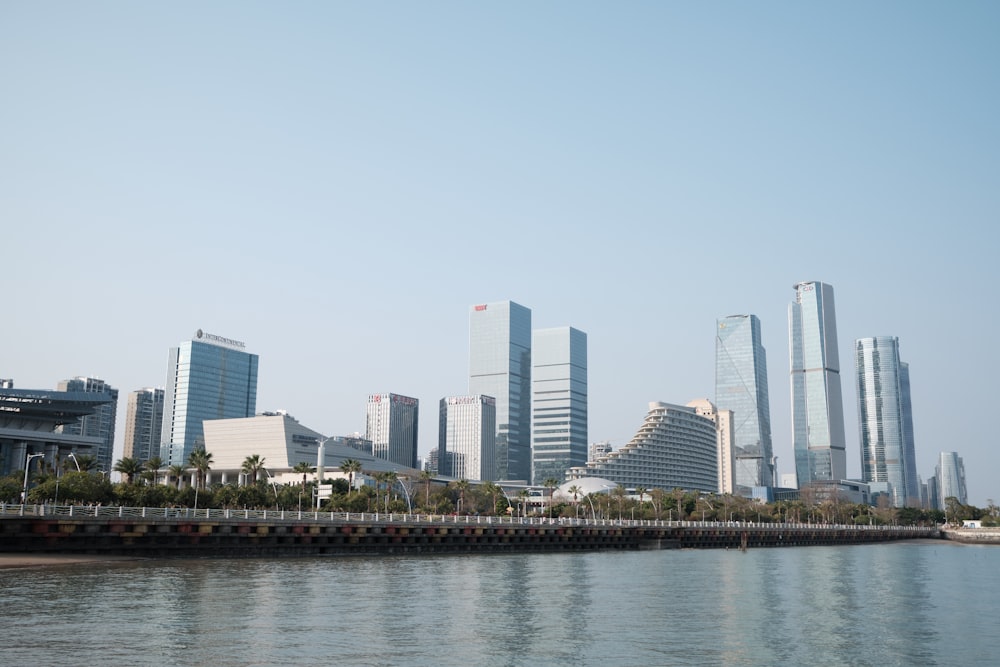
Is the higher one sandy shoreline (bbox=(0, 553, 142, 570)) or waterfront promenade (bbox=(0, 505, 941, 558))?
waterfront promenade (bbox=(0, 505, 941, 558))

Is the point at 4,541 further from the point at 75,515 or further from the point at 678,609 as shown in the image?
the point at 678,609

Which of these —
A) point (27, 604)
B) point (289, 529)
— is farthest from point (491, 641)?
point (289, 529)

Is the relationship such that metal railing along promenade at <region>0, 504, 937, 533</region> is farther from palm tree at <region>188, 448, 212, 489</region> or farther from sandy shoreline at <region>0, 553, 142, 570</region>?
palm tree at <region>188, 448, 212, 489</region>

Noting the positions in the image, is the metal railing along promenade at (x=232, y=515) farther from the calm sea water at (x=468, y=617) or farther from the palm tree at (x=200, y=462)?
the palm tree at (x=200, y=462)

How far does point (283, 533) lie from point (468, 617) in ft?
182

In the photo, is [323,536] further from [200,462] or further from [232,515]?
[200,462]

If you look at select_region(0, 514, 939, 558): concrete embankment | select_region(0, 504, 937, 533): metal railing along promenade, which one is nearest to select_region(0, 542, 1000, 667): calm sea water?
select_region(0, 514, 939, 558): concrete embankment

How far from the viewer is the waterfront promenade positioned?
85.9 m

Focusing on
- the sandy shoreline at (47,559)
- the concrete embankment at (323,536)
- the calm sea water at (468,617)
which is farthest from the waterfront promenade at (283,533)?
the calm sea water at (468,617)

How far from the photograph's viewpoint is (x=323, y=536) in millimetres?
109812

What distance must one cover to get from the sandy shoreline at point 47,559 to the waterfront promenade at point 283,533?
714mm

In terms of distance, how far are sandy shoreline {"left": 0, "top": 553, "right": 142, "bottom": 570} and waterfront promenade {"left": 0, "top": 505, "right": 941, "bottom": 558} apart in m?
0.71

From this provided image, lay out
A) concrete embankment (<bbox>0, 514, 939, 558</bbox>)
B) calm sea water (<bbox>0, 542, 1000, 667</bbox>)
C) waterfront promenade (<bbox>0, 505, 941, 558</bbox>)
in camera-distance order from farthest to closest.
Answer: concrete embankment (<bbox>0, 514, 939, 558</bbox>) < waterfront promenade (<bbox>0, 505, 941, 558</bbox>) < calm sea water (<bbox>0, 542, 1000, 667</bbox>)

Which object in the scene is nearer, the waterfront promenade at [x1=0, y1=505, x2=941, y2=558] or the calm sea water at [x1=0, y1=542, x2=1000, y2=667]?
the calm sea water at [x1=0, y1=542, x2=1000, y2=667]
